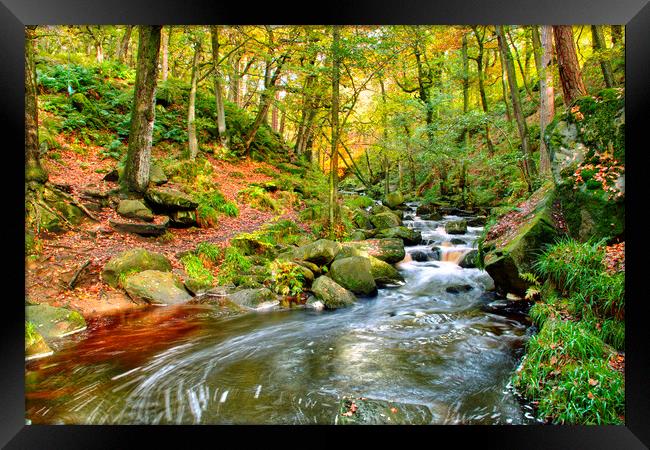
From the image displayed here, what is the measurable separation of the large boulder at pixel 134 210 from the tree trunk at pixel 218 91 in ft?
20.4

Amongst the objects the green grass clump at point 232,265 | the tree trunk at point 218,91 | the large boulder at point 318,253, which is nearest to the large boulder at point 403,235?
the large boulder at point 318,253

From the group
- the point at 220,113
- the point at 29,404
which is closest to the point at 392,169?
the point at 220,113

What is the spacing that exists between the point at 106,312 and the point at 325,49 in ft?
25.3

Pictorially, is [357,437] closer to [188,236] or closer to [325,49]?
[188,236]

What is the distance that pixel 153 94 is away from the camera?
892 cm

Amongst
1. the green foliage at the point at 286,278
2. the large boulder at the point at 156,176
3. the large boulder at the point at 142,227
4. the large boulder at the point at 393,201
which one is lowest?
the green foliage at the point at 286,278

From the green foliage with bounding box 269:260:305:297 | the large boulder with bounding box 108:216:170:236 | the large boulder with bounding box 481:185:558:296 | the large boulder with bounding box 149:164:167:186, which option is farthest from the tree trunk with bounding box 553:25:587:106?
the large boulder with bounding box 149:164:167:186

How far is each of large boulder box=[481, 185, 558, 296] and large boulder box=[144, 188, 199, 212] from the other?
7121 mm

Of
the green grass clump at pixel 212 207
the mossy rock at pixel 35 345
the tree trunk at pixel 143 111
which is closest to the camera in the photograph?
the mossy rock at pixel 35 345

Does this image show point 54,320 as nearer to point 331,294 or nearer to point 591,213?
point 331,294

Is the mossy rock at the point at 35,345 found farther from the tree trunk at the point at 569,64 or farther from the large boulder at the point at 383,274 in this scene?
the tree trunk at the point at 569,64

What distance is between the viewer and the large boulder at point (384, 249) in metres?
9.77

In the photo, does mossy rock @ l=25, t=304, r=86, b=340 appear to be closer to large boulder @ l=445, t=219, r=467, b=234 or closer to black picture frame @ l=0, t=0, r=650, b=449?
black picture frame @ l=0, t=0, r=650, b=449

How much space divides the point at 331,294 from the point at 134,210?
506cm
